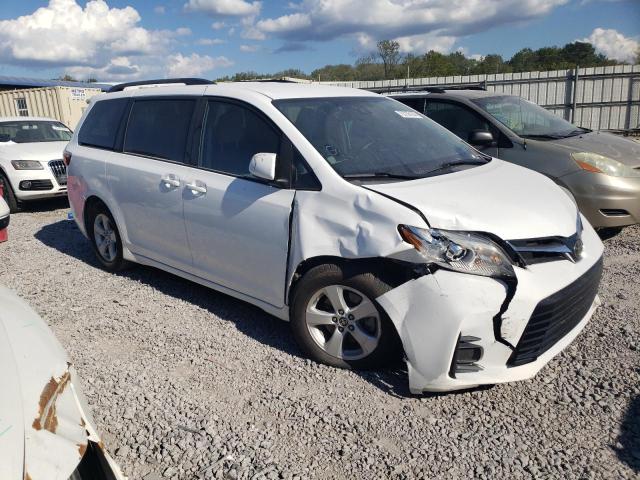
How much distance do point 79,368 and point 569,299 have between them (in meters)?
3.03

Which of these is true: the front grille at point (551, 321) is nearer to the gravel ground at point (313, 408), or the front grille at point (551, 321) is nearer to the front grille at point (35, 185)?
the gravel ground at point (313, 408)

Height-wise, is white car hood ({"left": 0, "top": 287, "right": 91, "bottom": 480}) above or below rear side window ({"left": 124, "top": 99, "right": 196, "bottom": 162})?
below

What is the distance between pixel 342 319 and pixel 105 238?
123 inches

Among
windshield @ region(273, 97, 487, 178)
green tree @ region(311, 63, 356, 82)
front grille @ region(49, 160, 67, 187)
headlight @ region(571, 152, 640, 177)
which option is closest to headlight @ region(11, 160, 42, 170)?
front grille @ region(49, 160, 67, 187)

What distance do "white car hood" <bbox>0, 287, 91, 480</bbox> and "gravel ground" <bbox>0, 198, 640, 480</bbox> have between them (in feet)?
3.22

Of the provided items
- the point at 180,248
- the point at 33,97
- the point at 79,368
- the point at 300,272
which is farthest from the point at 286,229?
the point at 33,97

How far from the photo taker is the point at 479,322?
2.64 m

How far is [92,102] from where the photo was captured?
5371mm

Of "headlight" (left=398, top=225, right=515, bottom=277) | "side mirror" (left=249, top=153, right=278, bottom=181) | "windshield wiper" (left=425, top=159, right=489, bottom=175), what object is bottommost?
"headlight" (left=398, top=225, right=515, bottom=277)

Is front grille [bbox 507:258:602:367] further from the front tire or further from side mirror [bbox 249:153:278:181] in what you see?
side mirror [bbox 249:153:278:181]

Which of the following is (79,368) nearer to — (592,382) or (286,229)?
(286,229)

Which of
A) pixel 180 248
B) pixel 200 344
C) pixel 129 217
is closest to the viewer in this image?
pixel 200 344

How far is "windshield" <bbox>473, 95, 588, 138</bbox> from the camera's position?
6238mm

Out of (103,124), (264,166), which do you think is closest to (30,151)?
(103,124)
